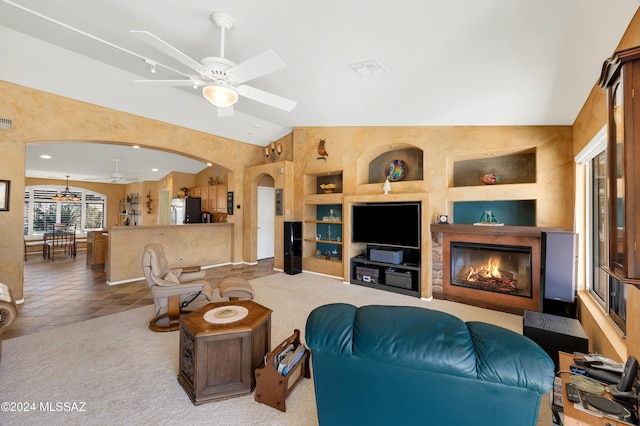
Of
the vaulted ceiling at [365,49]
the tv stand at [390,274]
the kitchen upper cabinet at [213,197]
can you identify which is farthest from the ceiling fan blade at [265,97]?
the kitchen upper cabinet at [213,197]

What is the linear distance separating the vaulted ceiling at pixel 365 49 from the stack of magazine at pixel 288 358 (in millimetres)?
2623

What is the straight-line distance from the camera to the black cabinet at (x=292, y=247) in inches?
224

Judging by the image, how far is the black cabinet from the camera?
5689 millimetres

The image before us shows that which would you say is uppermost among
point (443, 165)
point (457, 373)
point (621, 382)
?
point (443, 165)

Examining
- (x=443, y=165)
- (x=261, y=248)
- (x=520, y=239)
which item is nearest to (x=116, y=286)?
(x=261, y=248)

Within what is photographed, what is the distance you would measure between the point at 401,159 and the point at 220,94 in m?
3.54

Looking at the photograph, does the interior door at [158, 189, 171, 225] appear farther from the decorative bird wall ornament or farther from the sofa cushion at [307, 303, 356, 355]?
the sofa cushion at [307, 303, 356, 355]

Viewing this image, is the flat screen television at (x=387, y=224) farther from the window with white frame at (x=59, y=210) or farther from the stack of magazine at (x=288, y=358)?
the window with white frame at (x=59, y=210)

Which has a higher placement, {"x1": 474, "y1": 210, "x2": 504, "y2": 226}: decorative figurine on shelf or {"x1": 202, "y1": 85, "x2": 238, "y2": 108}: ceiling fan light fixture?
{"x1": 202, "y1": 85, "x2": 238, "y2": 108}: ceiling fan light fixture

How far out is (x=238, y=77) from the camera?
2.41 meters

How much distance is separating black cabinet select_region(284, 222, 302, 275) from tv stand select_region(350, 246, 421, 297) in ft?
4.53

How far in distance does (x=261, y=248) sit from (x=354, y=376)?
647cm

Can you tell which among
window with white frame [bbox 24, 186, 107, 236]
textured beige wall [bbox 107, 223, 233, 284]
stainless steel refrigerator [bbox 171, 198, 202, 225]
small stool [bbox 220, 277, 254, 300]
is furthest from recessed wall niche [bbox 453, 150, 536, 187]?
window with white frame [bbox 24, 186, 107, 236]

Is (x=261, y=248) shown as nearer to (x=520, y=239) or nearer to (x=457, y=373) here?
(x=520, y=239)
